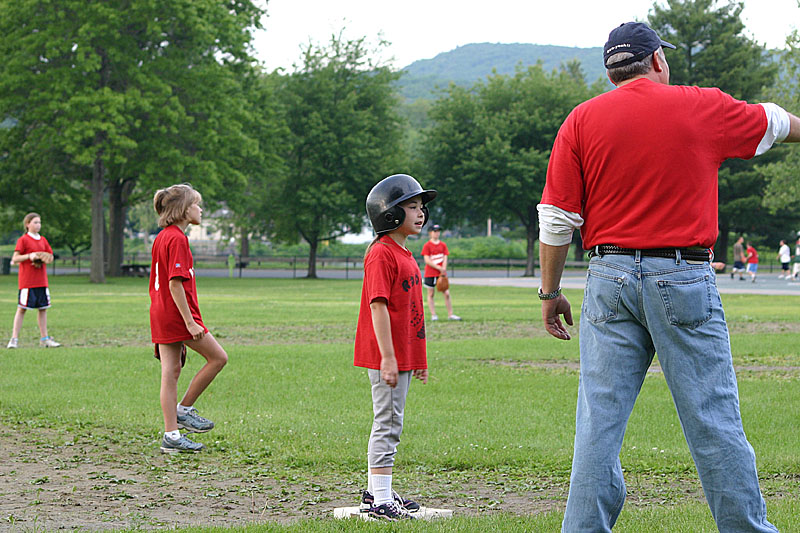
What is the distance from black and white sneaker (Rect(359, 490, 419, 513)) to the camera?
5.05 meters

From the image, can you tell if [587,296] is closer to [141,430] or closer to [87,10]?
[141,430]

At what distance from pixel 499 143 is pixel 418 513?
4662 cm

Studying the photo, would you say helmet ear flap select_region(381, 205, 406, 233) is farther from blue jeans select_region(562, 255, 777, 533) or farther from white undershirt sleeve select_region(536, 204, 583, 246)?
blue jeans select_region(562, 255, 777, 533)

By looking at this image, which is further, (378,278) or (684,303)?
(378,278)

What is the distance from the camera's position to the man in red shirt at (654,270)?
11.2 ft

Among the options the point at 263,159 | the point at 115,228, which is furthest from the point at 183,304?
the point at 115,228

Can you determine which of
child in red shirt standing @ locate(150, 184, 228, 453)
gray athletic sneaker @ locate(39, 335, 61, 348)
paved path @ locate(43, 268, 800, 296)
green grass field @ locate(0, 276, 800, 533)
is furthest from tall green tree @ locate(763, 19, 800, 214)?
child in red shirt standing @ locate(150, 184, 228, 453)

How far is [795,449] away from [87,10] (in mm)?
34436

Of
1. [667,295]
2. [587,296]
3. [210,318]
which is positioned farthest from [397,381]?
[210,318]

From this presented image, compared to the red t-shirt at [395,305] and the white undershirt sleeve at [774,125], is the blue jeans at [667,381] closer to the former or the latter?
the white undershirt sleeve at [774,125]

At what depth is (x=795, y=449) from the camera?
6.70 metres

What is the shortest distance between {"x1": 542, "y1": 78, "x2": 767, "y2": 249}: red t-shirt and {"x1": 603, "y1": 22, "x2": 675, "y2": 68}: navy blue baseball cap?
129 millimetres

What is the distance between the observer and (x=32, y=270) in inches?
536

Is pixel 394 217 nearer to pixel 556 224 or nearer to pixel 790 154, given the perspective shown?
pixel 556 224
